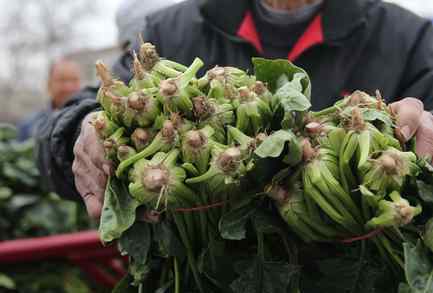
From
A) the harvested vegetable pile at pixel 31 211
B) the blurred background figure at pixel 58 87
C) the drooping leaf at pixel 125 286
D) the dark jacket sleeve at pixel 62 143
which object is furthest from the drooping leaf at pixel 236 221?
the blurred background figure at pixel 58 87

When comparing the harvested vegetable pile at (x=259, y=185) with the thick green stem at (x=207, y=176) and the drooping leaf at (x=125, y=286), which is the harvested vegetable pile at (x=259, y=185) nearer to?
the thick green stem at (x=207, y=176)

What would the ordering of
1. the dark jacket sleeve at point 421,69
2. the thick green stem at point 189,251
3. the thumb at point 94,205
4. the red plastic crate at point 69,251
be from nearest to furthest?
the thick green stem at point 189,251, the thumb at point 94,205, the dark jacket sleeve at point 421,69, the red plastic crate at point 69,251

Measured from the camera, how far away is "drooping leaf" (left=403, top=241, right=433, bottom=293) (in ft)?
3.40

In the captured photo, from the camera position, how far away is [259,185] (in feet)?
3.65

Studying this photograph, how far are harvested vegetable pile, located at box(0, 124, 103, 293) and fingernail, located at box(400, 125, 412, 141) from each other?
1.95 m

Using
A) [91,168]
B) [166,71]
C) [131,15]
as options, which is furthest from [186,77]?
[131,15]

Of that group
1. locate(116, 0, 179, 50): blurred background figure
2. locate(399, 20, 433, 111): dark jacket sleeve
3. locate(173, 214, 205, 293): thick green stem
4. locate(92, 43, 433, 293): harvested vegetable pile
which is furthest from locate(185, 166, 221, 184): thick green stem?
locate(116, 0, 179, 50): blurred background figure

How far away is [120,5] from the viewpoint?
327 centimetres

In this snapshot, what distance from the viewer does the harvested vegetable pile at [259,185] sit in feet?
3.43

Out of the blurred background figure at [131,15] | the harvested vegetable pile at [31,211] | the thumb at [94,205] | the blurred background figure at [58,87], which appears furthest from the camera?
the blurred background figure at [58,87]

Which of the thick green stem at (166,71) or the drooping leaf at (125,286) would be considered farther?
the drooping leaf at (125,286)

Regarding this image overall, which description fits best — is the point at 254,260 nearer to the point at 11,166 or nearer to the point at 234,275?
the point at 234,275

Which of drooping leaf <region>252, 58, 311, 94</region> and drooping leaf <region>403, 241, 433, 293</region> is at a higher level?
drooping leaf <region>252, 58, 311, 94</region>

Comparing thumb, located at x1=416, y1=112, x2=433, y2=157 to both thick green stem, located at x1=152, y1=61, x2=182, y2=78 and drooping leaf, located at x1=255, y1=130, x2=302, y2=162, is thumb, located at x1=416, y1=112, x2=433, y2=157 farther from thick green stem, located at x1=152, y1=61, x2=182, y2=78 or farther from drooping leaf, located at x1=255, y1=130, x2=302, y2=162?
thick green stem, located at x1=152, y1=61, x2=182, y2=78
